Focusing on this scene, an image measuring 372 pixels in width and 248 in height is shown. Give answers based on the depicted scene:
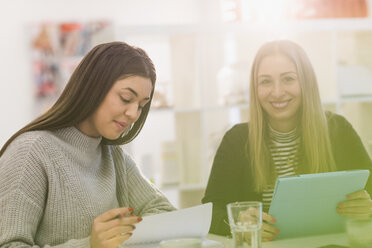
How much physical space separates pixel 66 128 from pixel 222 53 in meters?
1.84

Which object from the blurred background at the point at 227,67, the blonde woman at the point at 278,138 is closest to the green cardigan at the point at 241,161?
the blonde woman at the point at 278,138

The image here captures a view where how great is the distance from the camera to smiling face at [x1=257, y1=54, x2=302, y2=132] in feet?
6.03

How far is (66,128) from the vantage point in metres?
1.42

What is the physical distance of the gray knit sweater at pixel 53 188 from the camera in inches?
47.4

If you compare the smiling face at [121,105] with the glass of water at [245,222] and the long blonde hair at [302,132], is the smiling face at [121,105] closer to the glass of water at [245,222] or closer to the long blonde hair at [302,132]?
the glass of water at [245,222]

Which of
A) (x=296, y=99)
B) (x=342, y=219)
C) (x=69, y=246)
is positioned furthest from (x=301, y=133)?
(x=69, y=246)

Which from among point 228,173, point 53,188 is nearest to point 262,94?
point 228,173

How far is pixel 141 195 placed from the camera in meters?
1.62

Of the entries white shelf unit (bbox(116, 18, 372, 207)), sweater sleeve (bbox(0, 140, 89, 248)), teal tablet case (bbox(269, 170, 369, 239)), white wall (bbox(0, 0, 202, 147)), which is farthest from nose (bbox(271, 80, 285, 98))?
white wall (bbox(0, 0, 202, 147))

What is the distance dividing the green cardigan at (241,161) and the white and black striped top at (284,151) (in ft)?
0.33

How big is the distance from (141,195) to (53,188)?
38 centimetres

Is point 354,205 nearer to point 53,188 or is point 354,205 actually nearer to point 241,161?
point 241,161

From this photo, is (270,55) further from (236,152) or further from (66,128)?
(66,128)

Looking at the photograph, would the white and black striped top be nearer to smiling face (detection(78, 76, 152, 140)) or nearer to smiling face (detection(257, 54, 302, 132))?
smiling face (detection(257, 54, 302, 132))
